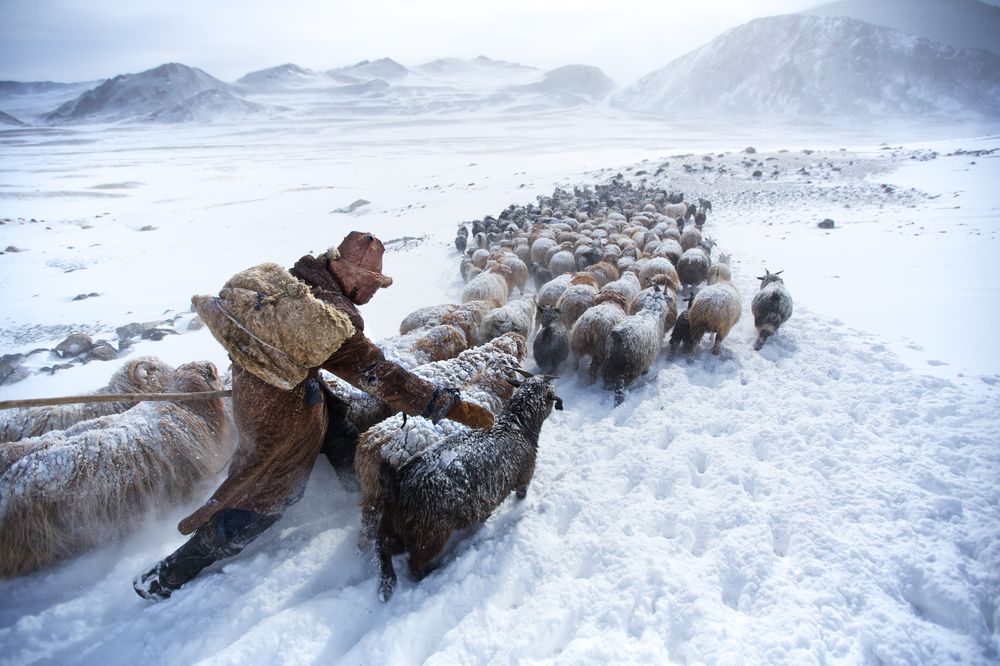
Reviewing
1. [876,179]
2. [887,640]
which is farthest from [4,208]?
[876,179]

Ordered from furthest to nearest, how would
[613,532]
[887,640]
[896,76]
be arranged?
[896,76]
[613,532]
[887,640]

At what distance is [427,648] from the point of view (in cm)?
212

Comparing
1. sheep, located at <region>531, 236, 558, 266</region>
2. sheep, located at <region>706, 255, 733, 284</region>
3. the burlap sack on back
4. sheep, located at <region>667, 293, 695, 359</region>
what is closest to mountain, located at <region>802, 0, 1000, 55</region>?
sheep, located at <region>706, 255, 733, 284</region>

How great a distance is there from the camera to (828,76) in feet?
206

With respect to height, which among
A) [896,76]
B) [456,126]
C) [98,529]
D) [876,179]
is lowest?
[98,529]

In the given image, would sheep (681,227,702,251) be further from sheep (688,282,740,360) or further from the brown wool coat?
the brown wool coat

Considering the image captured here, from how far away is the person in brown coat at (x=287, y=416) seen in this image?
7.14 feet

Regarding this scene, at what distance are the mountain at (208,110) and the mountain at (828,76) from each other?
64619 mm

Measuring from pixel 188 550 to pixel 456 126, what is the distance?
69.3 meters

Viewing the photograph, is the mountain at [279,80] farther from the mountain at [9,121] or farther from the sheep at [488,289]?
the sheep at [488,289]

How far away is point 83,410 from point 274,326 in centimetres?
245

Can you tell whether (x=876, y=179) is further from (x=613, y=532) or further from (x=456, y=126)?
(x=456, y=126)

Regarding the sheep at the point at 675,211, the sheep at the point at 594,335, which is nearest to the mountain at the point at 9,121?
the sheep at the point at 675,211

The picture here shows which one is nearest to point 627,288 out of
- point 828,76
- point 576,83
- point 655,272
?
point 655,272
